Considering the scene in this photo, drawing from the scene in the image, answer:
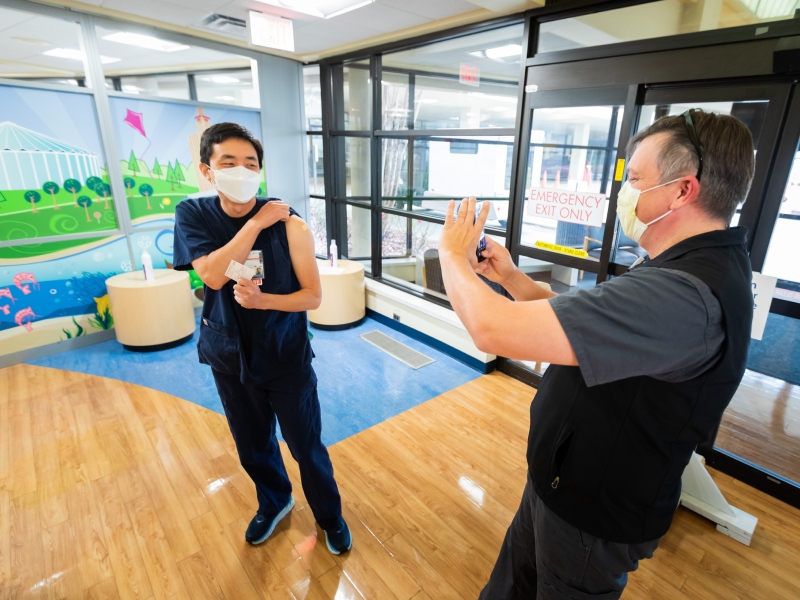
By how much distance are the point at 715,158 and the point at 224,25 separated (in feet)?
12.0

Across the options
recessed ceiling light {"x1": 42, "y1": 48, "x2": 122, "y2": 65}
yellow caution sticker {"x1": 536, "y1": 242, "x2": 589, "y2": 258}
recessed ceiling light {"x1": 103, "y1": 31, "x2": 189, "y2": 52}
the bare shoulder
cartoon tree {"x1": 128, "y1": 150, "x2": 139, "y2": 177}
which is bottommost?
yellow caution sticker {"x1": 536, "y1": 242, "x2": 589, "y2": 258}

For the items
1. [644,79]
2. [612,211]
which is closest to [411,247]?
[612,211]

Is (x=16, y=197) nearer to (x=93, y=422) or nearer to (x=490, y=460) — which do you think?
(x=93, y=422)

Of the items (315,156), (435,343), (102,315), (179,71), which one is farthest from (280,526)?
(179,71)

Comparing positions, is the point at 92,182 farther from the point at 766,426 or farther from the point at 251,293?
the point at 766,426

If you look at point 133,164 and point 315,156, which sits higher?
point 315,156

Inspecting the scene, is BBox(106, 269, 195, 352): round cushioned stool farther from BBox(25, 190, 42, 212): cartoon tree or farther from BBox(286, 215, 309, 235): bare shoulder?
BBox(286, 215, 309, 235): bare shoulder

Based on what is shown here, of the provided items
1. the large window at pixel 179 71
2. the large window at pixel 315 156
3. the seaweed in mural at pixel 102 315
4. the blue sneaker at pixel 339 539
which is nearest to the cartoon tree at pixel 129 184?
the large window at pixel 179 71

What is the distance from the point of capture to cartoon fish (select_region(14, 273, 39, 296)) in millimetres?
3268

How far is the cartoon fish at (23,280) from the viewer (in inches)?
129

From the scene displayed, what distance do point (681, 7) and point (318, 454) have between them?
A: 2.65m

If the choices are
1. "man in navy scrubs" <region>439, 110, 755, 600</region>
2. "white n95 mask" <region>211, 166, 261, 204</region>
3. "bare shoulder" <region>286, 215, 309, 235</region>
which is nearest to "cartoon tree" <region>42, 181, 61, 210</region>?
"white n95 mask" <region>211, 166, 261, 204</region>

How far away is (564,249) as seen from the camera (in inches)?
105

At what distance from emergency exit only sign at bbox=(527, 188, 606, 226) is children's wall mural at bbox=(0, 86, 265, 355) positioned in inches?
125
